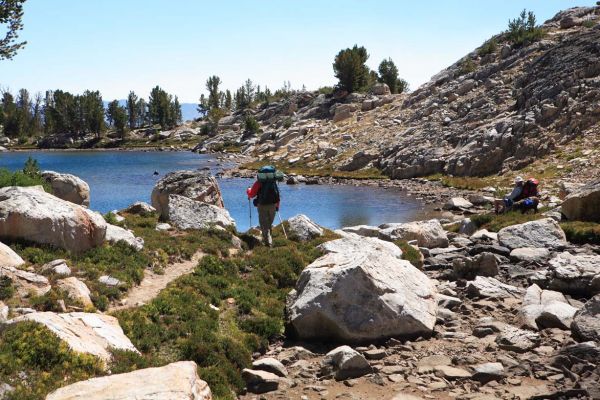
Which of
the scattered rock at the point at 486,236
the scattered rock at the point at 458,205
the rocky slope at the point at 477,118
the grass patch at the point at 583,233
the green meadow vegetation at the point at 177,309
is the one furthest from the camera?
the rocky slope at the point at 477,118

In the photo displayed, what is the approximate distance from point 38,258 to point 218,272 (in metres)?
6.09

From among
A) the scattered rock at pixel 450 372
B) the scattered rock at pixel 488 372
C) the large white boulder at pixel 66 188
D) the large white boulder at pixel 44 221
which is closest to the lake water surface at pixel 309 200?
the large white boulder at pixel 66 188

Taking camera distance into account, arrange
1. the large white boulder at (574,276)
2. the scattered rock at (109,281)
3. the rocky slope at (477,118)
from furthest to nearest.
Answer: the rocky slope at (477,118) → the large white boulder at (574,276) → the scattered rock at (109,281)

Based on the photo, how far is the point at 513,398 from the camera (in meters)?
11.9

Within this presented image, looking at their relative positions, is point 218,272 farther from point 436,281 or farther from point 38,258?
point 436,281

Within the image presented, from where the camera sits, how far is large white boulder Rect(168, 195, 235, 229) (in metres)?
25.8

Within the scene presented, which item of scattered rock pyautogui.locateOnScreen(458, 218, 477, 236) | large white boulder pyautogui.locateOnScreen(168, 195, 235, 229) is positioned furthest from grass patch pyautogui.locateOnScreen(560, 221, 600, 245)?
large white boulder pyautogui.locateOnScreen(168, 195, 235, 229)

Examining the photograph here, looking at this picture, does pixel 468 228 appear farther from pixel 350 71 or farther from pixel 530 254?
pixel 350 71

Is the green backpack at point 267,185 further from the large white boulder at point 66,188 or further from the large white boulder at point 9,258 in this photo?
the large white boulder at point 66,188

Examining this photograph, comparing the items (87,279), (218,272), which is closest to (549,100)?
(218,272)

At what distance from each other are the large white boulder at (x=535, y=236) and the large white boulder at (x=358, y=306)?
35.1 feet

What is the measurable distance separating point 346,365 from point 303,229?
1373 centimetres

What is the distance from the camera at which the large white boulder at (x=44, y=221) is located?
1758 cm

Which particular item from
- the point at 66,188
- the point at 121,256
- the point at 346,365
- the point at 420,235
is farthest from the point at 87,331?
the point at 420,235
